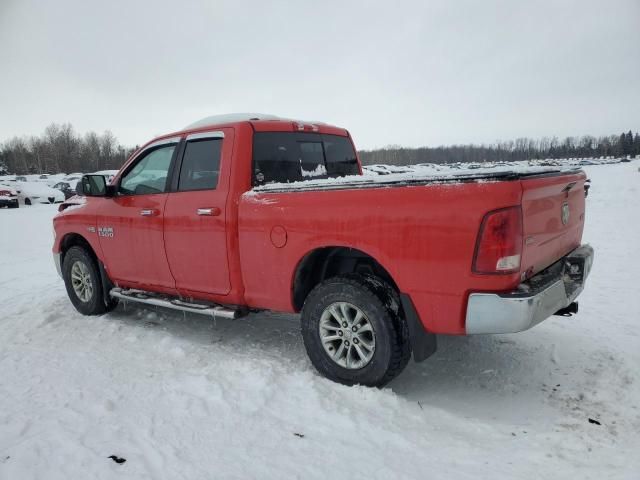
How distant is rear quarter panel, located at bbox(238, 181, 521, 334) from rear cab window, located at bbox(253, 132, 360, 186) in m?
0.41

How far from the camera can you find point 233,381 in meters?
3.40

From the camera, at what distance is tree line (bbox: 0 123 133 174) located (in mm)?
96750

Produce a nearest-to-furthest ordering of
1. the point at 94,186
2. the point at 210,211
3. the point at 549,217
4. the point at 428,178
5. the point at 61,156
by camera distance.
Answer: the point at 428,178, the point at 549,217, the point at 210,211, the point at 94,186, the point at 61,156

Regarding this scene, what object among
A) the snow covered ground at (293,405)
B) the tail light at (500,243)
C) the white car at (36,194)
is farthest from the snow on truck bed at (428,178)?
the white car at (36,194)

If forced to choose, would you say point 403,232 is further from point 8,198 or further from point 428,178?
point 8,198

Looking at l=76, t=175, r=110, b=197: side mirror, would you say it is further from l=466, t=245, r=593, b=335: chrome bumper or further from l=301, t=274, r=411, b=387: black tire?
l=466, t=245, r=593, b=335: chrome bumper

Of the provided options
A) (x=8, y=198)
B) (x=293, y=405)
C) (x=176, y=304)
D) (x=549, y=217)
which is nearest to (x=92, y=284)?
(x=176, y=304)

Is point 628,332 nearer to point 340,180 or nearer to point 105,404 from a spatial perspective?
point 340,180

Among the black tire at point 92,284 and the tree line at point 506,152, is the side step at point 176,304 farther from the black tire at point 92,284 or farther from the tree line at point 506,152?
the tree line at point 506,152

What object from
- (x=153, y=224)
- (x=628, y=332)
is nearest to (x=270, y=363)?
(x=153, y=224)

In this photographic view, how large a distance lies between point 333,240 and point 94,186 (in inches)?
116

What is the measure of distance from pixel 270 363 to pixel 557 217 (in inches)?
94.6

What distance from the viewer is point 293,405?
121 inches

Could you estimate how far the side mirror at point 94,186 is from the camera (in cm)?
473
